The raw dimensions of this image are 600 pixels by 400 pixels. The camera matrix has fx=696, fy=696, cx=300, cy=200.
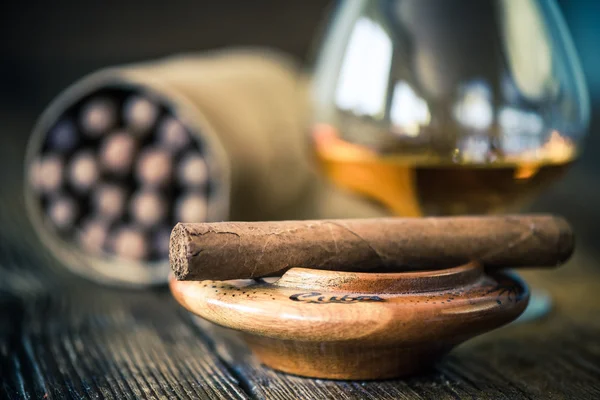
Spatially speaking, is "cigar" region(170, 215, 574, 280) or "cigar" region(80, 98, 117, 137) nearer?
"cigar" region(170, 215, 574, 280)

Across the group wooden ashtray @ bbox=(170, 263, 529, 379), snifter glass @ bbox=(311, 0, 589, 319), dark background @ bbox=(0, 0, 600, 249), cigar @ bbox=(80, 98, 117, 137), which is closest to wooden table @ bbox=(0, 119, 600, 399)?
wooden ashtray @ bbox=(170, 263, 529, 379)

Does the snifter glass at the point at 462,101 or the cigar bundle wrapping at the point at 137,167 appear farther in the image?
the cigar bundle wrapping at the point at 137,167

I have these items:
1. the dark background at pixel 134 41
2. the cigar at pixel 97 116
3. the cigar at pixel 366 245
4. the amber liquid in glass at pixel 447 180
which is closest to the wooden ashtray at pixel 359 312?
the cigar at pixel 366 245

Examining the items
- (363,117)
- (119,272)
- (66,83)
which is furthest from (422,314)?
(66,83)

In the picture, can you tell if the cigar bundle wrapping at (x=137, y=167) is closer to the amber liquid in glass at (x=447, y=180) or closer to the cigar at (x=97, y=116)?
the cigar at (x=97, y=116)

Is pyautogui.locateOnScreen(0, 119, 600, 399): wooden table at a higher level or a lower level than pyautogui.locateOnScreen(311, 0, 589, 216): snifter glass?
lower

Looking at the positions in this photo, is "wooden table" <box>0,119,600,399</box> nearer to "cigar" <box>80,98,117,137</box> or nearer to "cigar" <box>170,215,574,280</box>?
"cigar" <box>170,215,574,280</box>
